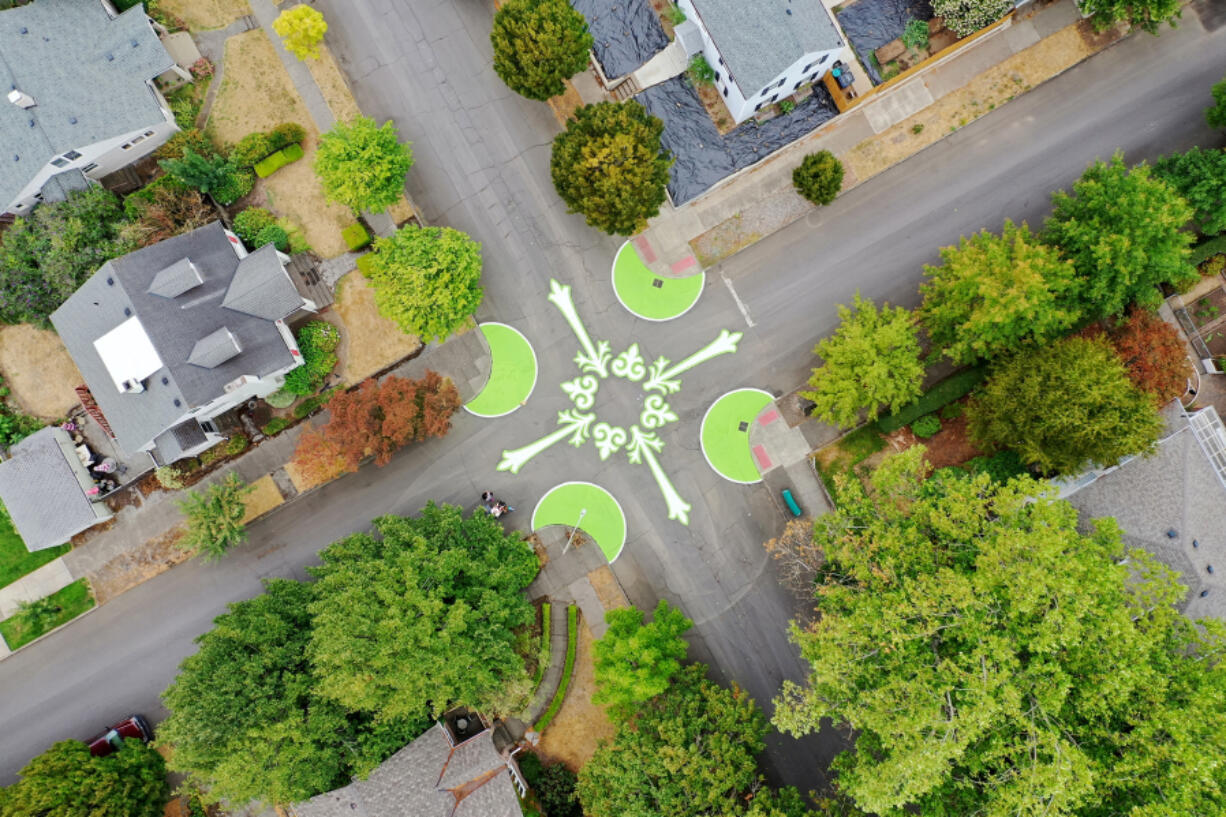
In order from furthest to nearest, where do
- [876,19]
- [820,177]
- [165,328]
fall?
[876,19]
[820,177]
[165,328]

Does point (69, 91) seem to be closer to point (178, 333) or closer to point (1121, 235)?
point (178, 333)

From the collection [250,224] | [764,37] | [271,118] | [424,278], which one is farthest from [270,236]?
[764,37]

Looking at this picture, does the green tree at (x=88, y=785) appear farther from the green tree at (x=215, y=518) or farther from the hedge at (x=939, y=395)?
the hedge at (x=939, y=395)

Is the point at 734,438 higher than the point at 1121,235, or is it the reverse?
the point at 1121,235

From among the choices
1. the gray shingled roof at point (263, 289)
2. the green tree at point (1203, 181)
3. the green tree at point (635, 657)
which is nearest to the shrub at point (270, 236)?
the gray shingled roof at point (263, 289)

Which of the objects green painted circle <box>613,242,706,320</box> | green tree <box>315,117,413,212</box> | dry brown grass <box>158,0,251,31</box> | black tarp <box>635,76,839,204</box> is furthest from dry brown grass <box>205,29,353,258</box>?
black tarp <box>635,76,839,204</box>

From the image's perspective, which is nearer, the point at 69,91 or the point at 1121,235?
the point at 1121,235
